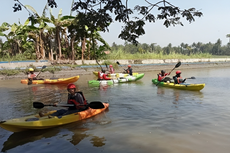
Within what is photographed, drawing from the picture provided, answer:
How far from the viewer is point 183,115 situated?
6660 mm

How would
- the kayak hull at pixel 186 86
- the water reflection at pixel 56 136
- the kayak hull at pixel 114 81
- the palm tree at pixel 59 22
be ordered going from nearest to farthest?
1. the water reflection at pixel 56 136
2. the kayak hull at pixel 186 86
3. the kayak hull at pixel 114 81
4. the palm tree at pixel 59 22

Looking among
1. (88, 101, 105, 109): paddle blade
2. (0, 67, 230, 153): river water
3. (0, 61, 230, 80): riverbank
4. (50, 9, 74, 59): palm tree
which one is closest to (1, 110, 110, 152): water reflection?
(0, 67, 230, 153): river water

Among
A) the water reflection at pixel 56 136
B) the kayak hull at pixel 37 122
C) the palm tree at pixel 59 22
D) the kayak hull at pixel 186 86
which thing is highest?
the palm tree at pixel 59 22

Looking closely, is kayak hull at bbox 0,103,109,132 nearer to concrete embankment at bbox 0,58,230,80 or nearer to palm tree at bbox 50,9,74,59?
concrete embankment at bbox 0,58,230,80

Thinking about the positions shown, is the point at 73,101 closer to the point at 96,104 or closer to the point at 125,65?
the point at 96,104

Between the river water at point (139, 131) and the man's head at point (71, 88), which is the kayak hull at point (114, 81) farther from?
the man's head at point (71, 88)

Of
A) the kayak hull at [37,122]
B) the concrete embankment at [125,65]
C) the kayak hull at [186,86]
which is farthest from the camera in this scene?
the concrete embankment at [125,65]

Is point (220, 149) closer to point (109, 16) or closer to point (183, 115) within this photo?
point (183, 115)

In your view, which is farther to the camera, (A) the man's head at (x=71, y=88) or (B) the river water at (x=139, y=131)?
(A) the man's head at (x=71, y=88)

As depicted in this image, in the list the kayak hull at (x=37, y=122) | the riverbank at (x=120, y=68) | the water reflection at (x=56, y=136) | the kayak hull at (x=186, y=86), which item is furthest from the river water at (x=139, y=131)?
the riverbank at (x=120, y=68)

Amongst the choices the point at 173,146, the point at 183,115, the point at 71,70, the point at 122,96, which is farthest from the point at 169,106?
the point at 71,70

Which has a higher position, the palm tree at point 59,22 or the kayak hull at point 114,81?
the palm tree at point 59,22

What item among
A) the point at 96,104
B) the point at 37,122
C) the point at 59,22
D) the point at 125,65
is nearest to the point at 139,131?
the point at 96,104

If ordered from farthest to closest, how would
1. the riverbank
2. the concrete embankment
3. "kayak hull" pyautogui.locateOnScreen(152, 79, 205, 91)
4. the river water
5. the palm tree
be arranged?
the palm tree → the concrete embankment → the riverbank → "kayak hull" pyautogui.locateOnScreen(152, 79, 205, 91) → the river water
